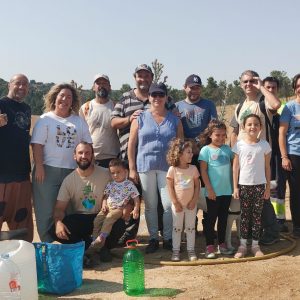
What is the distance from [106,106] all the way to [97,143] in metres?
0.53

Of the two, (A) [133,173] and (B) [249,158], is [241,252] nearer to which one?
(B) [249,158]

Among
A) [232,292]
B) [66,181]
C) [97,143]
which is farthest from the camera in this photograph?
[97,143]

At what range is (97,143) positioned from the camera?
6.44 metres

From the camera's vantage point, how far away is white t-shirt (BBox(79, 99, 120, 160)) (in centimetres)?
641

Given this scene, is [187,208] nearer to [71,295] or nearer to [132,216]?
[132,216]

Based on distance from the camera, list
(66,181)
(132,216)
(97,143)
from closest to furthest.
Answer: (66,181) < (132,216) < (97,143)

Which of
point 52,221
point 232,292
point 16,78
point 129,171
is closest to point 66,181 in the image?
point 52,221

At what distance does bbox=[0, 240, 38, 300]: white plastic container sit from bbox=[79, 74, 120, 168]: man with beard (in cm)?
259

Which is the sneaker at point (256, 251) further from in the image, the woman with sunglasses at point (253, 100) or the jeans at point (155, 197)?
the woman with sunglasses at point (253, 100)

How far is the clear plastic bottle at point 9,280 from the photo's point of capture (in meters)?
3.67

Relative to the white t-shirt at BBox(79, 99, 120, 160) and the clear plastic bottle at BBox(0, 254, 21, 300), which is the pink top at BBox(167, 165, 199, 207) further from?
the clear plastic bottle at BBox(0, 254, 21, 300)

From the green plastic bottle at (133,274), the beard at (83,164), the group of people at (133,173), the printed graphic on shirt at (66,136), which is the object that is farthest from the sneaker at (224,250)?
the printed graphic on shirt at (66,136)

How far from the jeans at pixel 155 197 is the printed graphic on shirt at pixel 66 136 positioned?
97cm

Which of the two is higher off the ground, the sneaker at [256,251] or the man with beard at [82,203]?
the man with beard at [82,203]
